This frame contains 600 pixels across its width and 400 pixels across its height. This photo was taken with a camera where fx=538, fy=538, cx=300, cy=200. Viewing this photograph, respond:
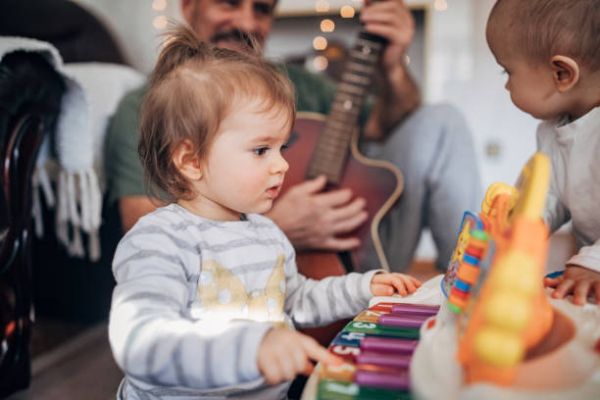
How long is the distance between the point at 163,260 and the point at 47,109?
0.61 metres

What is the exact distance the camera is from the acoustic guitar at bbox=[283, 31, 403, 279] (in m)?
1.29

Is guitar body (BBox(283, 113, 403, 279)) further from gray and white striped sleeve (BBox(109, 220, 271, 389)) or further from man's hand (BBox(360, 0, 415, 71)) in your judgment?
gray and white striped sleeve (BBox(109, 220, 271, 389))

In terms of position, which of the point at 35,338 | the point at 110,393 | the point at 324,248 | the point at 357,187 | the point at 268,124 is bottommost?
the point at 35,338

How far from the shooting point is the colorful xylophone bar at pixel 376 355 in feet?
1.66

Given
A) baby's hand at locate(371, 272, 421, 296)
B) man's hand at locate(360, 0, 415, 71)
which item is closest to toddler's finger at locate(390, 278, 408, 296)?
baby's hand at locate(371, 272, 421, 296)

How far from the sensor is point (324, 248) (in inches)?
48.9

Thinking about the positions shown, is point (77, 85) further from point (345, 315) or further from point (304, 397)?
point (304, 397)

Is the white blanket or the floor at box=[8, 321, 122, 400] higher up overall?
the white blanket

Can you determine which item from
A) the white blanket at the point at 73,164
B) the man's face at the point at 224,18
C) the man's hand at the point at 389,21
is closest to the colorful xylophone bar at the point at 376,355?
the white blanket at the point at 73,164

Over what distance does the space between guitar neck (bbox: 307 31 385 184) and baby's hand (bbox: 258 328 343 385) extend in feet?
2.59

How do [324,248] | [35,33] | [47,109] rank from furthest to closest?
1. [35,33]
2. [324,248]
3. [47,109]

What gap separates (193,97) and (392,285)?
401mm

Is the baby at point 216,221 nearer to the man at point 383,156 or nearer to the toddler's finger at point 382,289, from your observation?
the toddler's finger at point 382,289

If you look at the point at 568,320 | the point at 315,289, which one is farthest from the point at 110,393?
the point at 568,320
